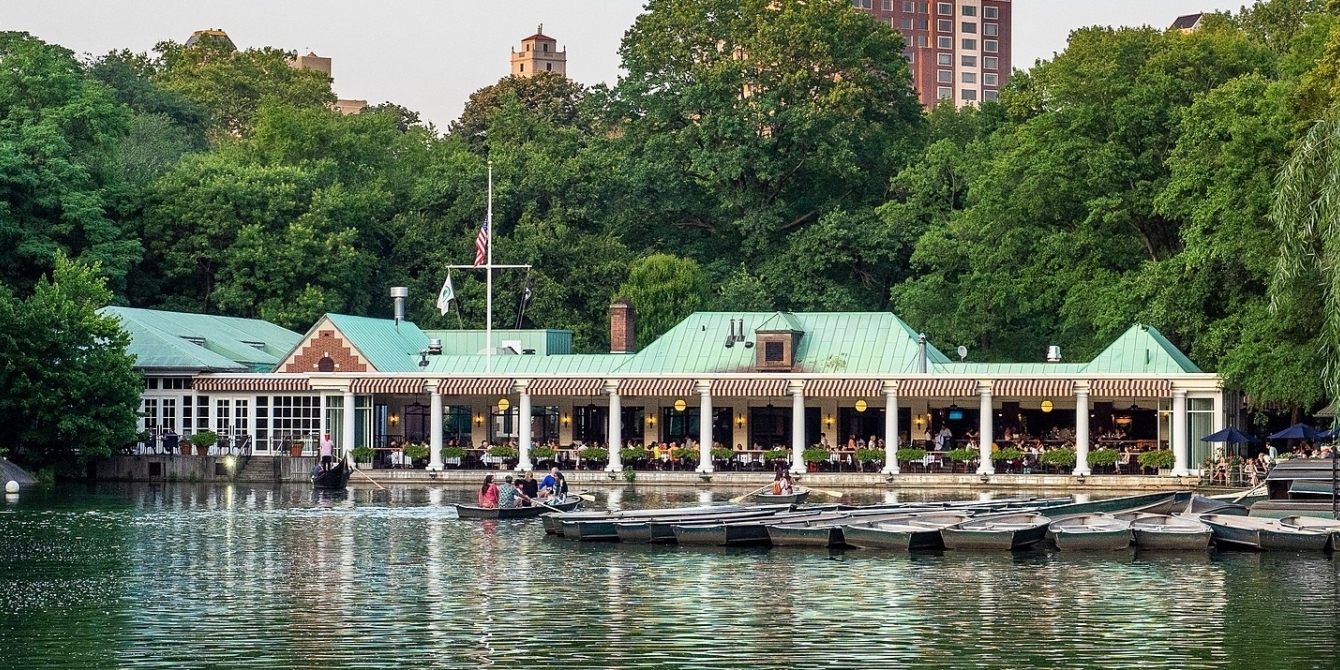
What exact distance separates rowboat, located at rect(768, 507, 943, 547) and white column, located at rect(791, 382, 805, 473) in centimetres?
2054

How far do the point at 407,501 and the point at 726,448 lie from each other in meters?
13.0

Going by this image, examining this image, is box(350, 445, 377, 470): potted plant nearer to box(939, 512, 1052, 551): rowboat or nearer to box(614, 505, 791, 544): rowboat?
box(614, 505, 791, 544): rowboat

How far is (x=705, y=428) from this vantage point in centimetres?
6000

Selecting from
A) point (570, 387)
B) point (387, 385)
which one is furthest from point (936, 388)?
point (387, 385)

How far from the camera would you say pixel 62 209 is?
242 ft

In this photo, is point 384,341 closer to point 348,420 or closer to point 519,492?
point 348,420

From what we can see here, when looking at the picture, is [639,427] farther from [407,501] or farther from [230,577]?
[230,577]

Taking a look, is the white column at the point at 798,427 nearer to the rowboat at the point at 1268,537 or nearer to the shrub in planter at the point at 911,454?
the shrub in planter at the point at 911,454

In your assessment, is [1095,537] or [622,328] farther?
[622,328]

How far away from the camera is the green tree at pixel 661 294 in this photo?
2990 inches

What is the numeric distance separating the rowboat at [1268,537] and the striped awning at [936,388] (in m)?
21.3

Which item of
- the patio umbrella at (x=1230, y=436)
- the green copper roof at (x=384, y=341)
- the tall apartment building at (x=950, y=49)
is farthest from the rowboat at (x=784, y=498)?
the tall apartment building at (x=950, y=49)

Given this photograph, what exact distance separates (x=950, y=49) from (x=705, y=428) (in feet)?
396

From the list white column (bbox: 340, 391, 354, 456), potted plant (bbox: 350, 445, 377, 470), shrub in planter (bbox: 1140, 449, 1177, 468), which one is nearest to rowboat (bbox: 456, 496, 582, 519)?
potted plant (bbox: 350, 445, 377, 470)
